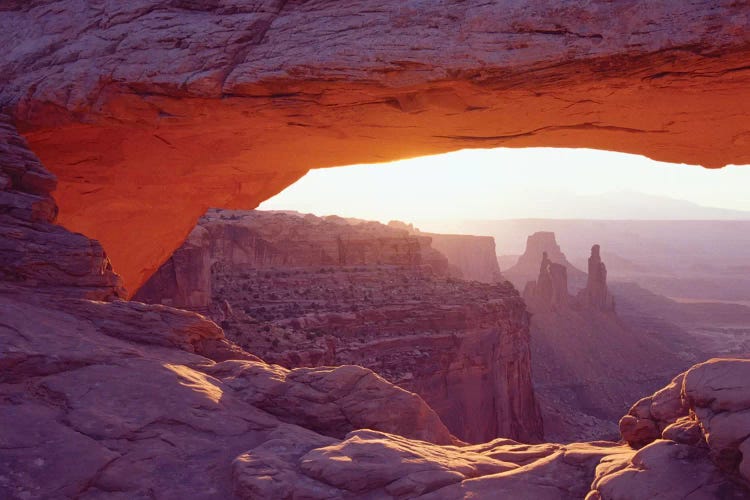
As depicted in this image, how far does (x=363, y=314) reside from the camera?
28.3m

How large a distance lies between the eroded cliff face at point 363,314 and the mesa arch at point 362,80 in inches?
396

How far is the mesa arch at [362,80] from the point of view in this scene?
27.3 ft

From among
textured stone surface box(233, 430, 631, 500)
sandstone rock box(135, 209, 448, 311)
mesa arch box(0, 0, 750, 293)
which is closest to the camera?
textured stone surface box(233, 430, 631, 500)

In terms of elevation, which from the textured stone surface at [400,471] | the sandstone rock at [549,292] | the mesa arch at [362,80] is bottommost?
the sandstone rock at [549,292]

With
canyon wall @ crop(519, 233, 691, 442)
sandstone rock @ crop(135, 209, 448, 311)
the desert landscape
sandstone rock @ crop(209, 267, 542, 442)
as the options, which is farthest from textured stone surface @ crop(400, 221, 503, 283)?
the desert landscape

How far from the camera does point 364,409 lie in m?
8.07

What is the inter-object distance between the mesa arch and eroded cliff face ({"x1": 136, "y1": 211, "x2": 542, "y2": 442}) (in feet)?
33.0

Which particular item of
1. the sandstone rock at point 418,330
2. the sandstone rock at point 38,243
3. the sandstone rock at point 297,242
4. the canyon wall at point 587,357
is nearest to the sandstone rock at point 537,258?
the canyon wall at point 587,357

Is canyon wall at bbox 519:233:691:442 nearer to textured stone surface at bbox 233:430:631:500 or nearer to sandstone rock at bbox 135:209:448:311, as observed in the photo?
sandstone rock at bbox 135:209:448:311

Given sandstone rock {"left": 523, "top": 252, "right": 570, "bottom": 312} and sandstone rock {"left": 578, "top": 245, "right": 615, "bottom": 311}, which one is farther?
sandstone rock {"left": 578, "top": 245, "right": 615, "bottom": 311}

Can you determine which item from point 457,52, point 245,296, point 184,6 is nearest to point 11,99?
point 184,6

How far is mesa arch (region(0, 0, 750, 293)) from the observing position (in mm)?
8320

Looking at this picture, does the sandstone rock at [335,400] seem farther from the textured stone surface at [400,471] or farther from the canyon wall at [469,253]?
the canyon wall at [469,253]

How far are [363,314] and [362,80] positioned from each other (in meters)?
19.8
